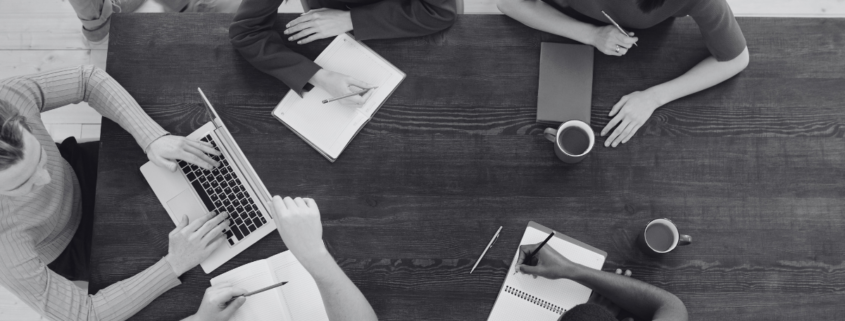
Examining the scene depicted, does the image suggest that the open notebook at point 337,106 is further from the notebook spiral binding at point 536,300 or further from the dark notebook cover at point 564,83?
the notebook spiral binding at point 536,300

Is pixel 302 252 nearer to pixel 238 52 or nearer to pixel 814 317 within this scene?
pixel 238 52

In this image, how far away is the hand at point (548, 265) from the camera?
1286 millimetres

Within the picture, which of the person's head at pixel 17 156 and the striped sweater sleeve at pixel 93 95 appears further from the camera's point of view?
the striped sweater sleeve at pixel 93 95

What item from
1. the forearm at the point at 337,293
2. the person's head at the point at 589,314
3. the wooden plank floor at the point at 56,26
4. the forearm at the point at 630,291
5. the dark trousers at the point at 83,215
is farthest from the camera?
the wooden plank floor at the point at 56,26

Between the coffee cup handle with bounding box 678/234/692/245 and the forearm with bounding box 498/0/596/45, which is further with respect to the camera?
the forearm with bounding box 498/0/596/45

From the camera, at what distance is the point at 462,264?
1.33m

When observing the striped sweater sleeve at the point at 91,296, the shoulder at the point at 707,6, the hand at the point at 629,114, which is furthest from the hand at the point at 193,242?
the shoulder at the point at 707,6

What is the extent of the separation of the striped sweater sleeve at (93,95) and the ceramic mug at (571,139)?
99cm

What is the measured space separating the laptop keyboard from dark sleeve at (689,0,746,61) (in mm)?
1173

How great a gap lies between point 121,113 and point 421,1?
818 millimetres

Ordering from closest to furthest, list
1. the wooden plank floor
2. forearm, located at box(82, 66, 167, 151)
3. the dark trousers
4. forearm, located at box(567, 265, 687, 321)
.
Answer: forearm, located at box(567, 265, 687, 321)
forearm, located at box(82, 66, 167, 151)
the dark trousers
the wooden plank floor

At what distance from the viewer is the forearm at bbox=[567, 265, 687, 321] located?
1.26 meters

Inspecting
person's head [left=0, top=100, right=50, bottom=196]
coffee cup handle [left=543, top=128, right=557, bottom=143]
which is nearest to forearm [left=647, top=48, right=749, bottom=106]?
coffee cup handle [left=543, top=128, right=557, bottom=143]

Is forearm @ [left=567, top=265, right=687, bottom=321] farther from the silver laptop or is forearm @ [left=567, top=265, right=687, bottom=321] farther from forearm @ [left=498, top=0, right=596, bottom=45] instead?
the silver laptop
